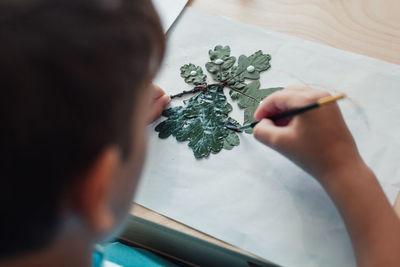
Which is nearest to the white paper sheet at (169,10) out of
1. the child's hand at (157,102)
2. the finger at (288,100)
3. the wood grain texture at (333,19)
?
the wood grain texture at (333,19)

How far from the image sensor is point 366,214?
0.51 metres

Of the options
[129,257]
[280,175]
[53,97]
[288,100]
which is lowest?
[129,257]

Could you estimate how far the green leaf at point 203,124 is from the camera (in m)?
0.63

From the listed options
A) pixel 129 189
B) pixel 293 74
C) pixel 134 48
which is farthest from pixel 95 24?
pixel 293 74

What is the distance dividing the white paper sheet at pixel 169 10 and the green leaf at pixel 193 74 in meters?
0.11

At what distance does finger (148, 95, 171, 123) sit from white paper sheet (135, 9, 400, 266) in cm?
2

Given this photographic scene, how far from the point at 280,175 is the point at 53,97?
0.41 meters

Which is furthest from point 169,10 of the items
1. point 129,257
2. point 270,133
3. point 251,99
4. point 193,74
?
point 129,257

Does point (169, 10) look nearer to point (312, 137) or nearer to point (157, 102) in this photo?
point (157, 102)

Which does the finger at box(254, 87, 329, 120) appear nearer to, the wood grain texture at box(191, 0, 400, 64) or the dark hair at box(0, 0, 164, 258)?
the wood grain texture at box(191, 0, 400, 64)

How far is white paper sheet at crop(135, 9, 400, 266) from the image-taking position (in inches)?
21.0

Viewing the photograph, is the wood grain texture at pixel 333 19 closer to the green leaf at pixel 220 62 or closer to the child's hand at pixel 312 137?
the green leaf at pixel 220 62

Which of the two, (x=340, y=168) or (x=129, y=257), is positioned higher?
(x=340, y=168)

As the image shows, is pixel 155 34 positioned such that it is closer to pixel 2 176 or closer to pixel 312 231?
pixel 2 176
